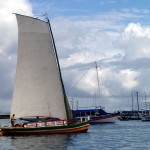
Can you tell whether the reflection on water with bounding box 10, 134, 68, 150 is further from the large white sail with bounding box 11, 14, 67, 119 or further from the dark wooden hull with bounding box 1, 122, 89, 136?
the large white sail with bounding box 11, 14, 67, 119

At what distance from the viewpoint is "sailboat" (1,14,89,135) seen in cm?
6384

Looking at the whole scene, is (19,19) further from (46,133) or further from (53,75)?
(46,133)

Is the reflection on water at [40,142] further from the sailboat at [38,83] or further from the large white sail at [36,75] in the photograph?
the large white sail at [36,75]

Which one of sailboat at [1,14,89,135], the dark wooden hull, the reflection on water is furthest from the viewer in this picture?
sailboat at [1,14,89,135]

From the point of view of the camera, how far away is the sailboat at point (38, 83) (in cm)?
6384

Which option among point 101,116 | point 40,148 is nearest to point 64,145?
point 40,148

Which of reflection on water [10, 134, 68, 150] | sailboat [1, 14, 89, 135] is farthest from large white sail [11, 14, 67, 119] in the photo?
reflection on water [10, 134, 68, 150]

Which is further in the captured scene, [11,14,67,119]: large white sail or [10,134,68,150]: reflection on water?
[11,14,67,119]: large white sail

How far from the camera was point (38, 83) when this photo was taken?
6488 cm

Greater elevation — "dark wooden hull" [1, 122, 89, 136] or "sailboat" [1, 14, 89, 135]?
"sailboat" [1, 14, 89, 135]

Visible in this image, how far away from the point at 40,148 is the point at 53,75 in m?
19.6

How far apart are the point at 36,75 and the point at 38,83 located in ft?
4.21

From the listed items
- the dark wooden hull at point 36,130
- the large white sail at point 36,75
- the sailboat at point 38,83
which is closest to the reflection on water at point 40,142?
the dark wooden hull at point 36,130

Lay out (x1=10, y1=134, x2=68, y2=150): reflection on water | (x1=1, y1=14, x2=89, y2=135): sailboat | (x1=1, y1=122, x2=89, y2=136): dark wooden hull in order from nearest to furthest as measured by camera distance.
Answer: (x1=10, y1=134, x2=68, y2=150): reflection on water
(x1=1, y1=122, x2=89, y2=136): dark wooden hull
(x1=1, y1=14, x2=89, y2=135): sailboat
